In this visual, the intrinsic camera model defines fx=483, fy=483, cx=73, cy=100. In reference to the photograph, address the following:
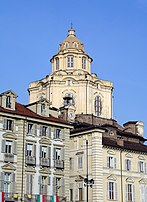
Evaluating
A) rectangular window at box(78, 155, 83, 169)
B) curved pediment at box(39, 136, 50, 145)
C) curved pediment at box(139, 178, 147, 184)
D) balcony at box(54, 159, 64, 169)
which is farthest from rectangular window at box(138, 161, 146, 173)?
curved pediment at box(39, 136, 50, 145)

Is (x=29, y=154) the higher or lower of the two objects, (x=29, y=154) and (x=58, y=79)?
the lower

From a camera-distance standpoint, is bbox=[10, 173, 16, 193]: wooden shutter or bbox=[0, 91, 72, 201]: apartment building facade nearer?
bbox=[10, 173, 16, 193]: wooden shutter

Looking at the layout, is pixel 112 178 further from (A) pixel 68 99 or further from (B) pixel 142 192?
(A) pixel 68 99

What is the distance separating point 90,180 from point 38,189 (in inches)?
299

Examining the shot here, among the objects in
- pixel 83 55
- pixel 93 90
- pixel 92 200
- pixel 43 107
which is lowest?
pixel 92 200

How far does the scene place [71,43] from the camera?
114000mm

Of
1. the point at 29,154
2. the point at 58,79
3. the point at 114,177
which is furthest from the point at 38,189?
the point at 58,79

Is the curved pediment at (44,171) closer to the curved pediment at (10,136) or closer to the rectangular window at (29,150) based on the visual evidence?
the rectangular window at (29,150)

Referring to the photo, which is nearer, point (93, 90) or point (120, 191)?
point (120, 191)

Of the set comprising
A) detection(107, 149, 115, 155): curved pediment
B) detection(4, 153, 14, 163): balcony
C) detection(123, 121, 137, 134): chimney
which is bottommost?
detection(4, 153, 14, 163): balcony

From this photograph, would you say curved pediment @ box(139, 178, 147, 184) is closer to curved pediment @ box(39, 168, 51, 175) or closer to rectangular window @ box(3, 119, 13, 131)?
curved pediment @ box(39, 168, 51, 175)

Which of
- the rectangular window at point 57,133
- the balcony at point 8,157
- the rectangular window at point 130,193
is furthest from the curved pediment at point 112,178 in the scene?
the balcony at point 8,157

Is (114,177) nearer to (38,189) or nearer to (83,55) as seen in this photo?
(38,189)

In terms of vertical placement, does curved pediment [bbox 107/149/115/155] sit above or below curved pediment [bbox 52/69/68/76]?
below
